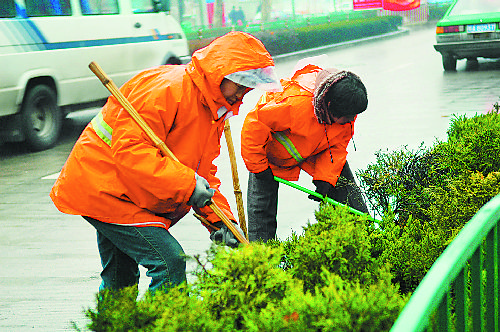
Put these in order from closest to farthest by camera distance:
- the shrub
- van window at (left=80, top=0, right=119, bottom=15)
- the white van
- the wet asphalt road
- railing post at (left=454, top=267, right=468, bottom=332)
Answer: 1. railing post at (left=454, top=267, right=468, bottom=332)
2. the shrub
3. the wet asphalt road
4. the white van
5. van window at (left=80, top=0, right=119, bottom=15)

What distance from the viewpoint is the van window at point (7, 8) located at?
8327 millimetres

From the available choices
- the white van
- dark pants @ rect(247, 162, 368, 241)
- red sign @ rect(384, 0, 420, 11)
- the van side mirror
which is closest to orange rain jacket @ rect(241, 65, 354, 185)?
dark pants @ rect(247, 162, 368, 241)

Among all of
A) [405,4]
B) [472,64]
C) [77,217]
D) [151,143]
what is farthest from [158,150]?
[405,4]

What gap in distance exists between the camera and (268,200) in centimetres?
400

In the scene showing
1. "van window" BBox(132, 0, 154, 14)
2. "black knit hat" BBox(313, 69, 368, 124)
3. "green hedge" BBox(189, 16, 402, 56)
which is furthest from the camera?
"green hedge" BBox(189, 16, 402, 56)

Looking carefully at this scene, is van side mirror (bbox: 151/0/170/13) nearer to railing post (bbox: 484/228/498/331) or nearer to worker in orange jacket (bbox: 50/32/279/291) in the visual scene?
worker in orange jacket (bbox: 50/32/279/291)

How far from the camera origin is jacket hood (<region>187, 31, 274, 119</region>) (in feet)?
8.78

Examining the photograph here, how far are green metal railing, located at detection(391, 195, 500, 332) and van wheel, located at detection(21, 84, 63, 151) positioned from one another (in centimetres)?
778

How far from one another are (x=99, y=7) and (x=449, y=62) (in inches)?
323

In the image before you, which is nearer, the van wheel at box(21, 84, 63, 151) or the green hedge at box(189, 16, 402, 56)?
the van wheel at box(21, 84, 63, 151)

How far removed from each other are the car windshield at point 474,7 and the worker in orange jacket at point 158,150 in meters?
12.1

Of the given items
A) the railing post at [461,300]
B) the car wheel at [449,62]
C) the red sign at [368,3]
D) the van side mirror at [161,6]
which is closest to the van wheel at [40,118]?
the van side mirror at [161,6]

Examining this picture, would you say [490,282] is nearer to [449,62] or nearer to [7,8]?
[7,8]

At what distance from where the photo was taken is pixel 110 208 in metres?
2.74
